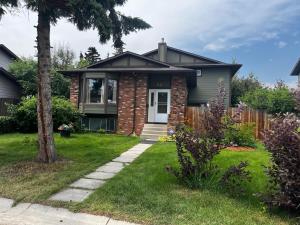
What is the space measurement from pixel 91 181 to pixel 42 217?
201 cm

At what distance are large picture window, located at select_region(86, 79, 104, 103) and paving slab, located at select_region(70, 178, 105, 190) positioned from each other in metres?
12.3

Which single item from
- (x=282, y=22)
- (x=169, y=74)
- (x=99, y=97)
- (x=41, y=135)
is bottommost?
(x=41, y=135)

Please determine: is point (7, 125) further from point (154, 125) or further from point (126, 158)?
point (126, 158)

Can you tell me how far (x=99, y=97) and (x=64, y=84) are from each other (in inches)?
427

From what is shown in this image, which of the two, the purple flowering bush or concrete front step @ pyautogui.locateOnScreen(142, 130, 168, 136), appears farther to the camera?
concrete front step @ pyautogui.locateOnScreen(142, 130, 168, 136)

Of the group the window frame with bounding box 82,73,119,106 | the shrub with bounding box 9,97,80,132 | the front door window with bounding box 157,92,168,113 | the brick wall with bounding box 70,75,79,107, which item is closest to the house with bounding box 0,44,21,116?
the brick wall with bounding box 70,75,79,107

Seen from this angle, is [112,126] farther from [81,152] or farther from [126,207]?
[126,207]

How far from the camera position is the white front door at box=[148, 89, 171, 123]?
1927 cm

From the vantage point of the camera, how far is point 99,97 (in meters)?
19.2

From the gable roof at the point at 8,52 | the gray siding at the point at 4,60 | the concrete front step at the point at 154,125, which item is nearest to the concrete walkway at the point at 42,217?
the concrete front step at the point at 154,125

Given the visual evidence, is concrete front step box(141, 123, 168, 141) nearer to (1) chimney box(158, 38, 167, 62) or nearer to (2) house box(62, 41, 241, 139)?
(2) house box(62, 41, 241, 139)

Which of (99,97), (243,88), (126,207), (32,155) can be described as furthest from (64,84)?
(126,207)

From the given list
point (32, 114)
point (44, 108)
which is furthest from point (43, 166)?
point (32, 114)

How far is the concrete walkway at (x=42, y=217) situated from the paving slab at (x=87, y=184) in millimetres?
1207
